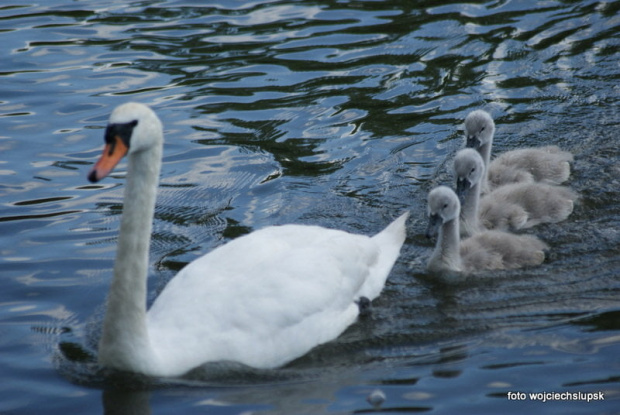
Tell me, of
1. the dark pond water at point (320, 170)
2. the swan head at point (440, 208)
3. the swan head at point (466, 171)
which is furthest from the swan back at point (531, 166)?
the swan head at point (440, 208)

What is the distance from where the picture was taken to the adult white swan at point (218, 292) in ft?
19.7

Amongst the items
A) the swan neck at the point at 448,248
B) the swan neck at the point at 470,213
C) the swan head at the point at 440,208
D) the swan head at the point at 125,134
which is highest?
the swan neck at the point at 470,213

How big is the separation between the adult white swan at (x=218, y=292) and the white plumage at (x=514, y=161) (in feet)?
8.38

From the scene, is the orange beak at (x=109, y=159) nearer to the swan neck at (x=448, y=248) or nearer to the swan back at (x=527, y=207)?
the swan neck at (x=448, y=248)

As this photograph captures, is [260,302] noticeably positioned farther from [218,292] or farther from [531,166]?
[531,166]

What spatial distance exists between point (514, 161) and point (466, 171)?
1366 millimetres

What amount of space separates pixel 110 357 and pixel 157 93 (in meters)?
6.08

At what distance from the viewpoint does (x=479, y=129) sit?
30.8 feet

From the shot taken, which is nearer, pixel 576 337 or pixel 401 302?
pixel 576 337

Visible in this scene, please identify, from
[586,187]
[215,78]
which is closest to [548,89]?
[586,187]

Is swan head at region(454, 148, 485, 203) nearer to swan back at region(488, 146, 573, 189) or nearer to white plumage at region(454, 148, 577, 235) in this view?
white plumage at region(454, 148, 577, 235)

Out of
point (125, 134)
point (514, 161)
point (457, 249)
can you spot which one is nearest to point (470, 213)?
point (457, 249)

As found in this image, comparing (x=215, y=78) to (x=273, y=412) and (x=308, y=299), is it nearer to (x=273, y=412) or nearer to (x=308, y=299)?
(x=308, y=299)

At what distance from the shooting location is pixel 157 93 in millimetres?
11805
